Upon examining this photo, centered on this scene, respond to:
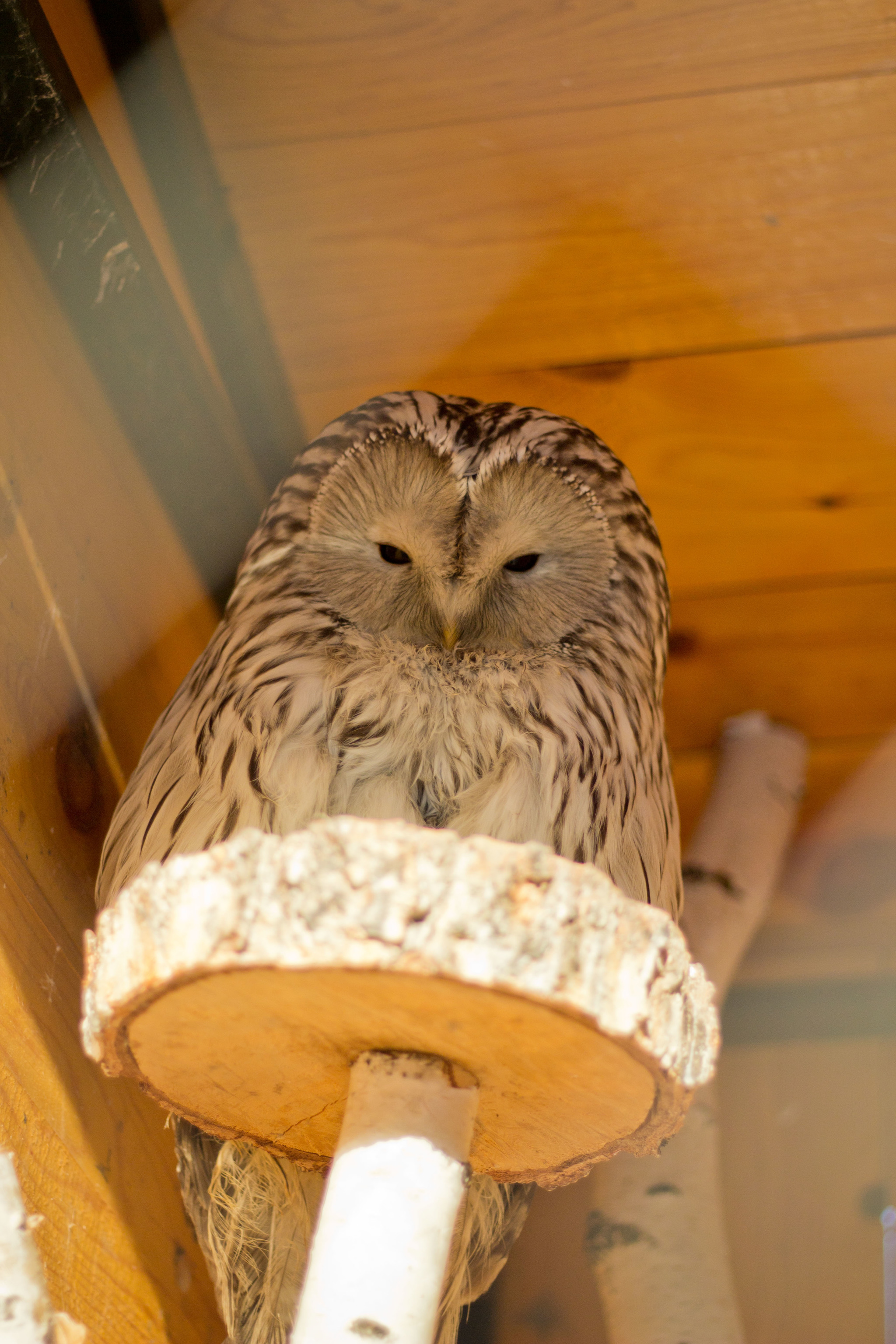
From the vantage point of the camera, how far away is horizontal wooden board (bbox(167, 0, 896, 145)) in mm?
1113

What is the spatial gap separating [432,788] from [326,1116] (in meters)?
0.29

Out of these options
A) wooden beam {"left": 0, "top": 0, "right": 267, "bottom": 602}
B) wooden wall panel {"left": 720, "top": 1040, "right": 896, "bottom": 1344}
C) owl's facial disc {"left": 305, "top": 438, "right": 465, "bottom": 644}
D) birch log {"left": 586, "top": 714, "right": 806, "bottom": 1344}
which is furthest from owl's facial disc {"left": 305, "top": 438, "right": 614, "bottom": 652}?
wooden wall panel {"left": 720, "top": 1040, "right": 896, "bottom": 1344}

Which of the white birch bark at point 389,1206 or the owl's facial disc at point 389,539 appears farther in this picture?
the owl's facial disc at point 389,539

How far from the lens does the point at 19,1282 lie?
661 millimetres

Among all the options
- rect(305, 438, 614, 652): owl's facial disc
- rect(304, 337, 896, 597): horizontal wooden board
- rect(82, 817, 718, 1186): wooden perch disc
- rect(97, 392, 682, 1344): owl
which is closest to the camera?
rect(82, 817, 718, 1186): wooden perch disc

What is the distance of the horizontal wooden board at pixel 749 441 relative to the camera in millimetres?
1399

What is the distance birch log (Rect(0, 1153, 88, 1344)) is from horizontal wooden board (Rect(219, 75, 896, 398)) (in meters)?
1.00

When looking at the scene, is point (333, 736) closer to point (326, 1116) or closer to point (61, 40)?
point (326, 1116)

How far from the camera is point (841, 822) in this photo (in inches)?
71.8

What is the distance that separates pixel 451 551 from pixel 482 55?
500 millimetres

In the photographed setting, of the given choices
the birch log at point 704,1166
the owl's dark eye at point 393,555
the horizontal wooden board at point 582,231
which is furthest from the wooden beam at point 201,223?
the birch log at point 704,1166

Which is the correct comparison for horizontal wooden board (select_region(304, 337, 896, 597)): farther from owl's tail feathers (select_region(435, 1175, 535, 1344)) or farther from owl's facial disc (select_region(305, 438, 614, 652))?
owl's tail feathers (select_region(435, 1175, 535, 1344))

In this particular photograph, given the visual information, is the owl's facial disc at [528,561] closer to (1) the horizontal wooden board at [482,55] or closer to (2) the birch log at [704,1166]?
(1) the horizontal wooden board at [482,55]

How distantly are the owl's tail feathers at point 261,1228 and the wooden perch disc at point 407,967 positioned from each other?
1.25ft
